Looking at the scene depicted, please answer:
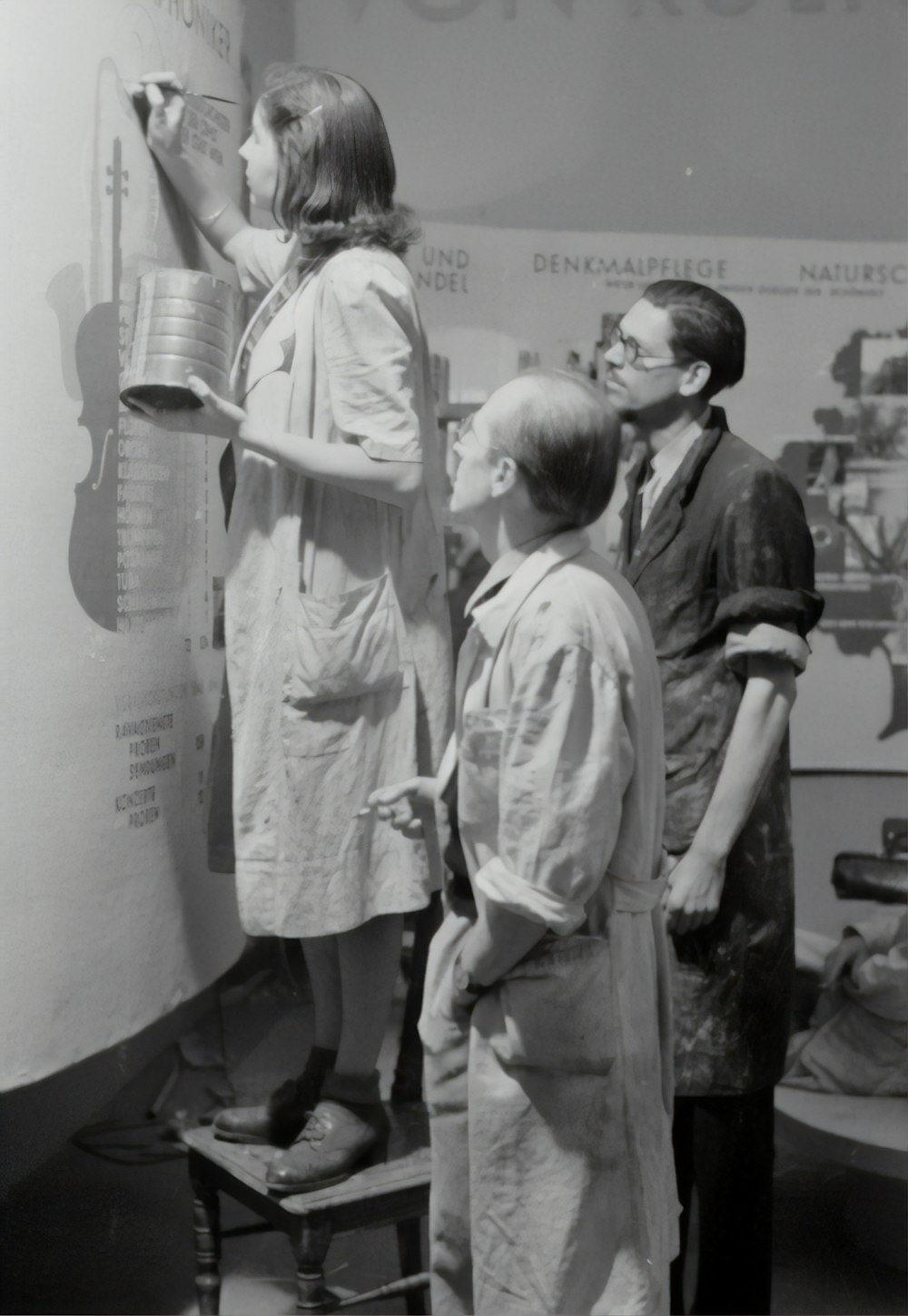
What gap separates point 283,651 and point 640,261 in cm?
71

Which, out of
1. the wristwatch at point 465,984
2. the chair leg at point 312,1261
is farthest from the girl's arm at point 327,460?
the chair leg at point 312,1261

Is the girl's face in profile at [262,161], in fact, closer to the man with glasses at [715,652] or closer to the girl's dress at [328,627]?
the girl's dress at [328,627]

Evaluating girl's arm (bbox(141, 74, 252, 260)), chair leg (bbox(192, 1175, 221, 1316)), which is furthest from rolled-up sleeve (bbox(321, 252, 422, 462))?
chair leg (bbox(192, 1175, 221, 1316))

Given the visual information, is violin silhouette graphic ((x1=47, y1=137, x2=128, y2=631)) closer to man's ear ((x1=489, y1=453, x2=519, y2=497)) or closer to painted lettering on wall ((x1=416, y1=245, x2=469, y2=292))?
painted lettering on wall ((x1=416, y1=245, x2=469, y2=292))

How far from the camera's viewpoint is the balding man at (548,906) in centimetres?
141

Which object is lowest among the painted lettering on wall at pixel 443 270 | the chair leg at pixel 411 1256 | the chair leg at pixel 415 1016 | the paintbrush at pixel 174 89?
the chair leg at pixel 411 1256

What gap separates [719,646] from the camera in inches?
69.9

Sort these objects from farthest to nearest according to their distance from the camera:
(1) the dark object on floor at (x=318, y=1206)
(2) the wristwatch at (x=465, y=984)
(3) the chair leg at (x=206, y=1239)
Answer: (3) the chair leg at (x=206, y=1239)
(1) the dark object on floor at (x=318, y=1206)
(2) the wristwatch at (x=465, y=984)

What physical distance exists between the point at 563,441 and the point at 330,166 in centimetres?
55

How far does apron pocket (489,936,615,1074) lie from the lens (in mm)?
1479

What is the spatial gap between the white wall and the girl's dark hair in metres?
0.11

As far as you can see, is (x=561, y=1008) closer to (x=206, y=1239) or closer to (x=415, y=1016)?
(x=415, y=1016)

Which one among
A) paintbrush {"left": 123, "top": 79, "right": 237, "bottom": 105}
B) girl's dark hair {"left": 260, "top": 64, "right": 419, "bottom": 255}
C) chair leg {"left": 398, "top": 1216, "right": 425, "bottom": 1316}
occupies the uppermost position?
paintbrush {"left": 123, "top": 79, "right": 237, "bottom": 105}

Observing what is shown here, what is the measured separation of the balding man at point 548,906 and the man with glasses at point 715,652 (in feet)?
0.82
